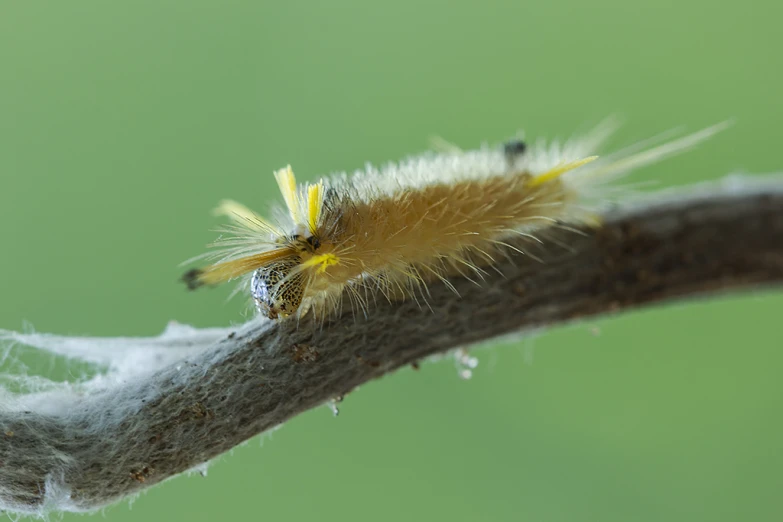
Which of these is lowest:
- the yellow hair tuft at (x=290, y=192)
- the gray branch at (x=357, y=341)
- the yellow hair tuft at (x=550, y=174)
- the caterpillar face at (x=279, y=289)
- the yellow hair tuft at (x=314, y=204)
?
the gray branch at (x=357, y=341)

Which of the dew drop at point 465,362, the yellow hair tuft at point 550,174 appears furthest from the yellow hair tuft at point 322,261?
the yellow hair tuft at point 550,174

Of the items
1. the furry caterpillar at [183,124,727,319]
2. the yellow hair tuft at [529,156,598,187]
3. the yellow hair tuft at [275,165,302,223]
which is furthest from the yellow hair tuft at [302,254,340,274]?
the yellow hair tuft at [529,156,598,187]

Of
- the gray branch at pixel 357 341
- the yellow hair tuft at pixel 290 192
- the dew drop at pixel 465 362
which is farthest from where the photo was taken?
the dew drop at pixel 465 362

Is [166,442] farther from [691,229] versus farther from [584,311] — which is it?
[691,229]

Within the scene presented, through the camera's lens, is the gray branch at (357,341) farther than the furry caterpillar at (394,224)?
No

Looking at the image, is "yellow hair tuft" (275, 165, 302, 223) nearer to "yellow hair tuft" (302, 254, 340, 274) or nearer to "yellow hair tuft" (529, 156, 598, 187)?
"yellow hair tuft" (302, 254, 340, 274)

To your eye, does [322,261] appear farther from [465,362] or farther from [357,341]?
[465,362]

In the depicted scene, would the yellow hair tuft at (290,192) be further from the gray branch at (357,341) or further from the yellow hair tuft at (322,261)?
the gray branch at (357,341)

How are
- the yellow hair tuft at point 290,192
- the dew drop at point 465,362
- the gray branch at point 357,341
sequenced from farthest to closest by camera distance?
1. the dew drop at point 465,362
2. the yellow hair tuft at point 290,192
3. the gray branch at point 357,341

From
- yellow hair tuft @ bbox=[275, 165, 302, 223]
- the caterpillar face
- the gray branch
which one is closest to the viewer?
the gray branch
